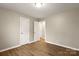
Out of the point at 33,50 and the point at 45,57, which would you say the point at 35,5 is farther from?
the point at 45,57

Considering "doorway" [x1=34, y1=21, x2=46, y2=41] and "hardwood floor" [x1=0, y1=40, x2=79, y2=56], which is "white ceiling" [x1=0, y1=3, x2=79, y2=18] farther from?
"hardwood floor" [x1=0, y1=40, x2=79, y2=56]

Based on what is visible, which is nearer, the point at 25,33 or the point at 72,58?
the point at 72,58

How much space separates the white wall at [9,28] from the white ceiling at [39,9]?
0.39ft

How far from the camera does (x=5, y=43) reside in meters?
2.00

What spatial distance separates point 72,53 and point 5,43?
4.61 feet

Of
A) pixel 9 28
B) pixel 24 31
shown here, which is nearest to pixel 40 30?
pixel 24 31

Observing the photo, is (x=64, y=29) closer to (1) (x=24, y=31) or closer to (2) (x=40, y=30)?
(2) (x=40, y=30)

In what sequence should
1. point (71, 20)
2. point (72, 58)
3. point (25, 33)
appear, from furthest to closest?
1. point (25, 33)
2. point (71, 20)
3. point (72, 58)

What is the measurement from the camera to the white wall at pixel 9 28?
1.97m

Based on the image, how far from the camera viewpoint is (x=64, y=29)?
80.8 inches

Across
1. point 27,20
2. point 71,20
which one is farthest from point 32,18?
point 71,20

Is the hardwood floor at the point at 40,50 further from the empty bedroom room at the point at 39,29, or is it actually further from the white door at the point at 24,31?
the white door at the point at 24,31

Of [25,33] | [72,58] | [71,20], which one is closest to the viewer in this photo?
[72,58]

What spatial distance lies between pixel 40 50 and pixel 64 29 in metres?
0.69
